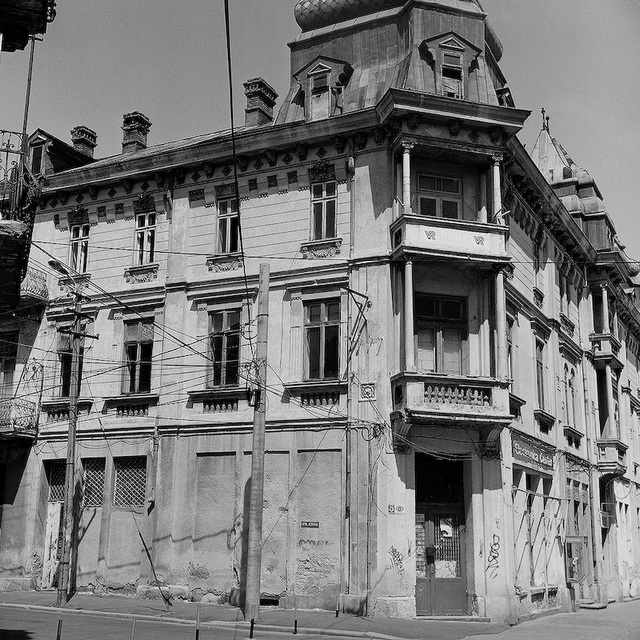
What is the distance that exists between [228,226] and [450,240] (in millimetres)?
6681

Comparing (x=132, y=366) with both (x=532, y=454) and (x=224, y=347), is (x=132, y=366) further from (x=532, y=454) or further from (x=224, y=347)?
(x=532, y=454)

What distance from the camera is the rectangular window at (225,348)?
24.1 m

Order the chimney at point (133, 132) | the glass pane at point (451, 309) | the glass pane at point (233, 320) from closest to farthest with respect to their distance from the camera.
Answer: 1. the glass pane at point (451, 309)
2. the glass pane at point (233, 320)
3. the chimney at point (133, 132)

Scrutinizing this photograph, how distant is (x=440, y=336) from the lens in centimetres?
2272

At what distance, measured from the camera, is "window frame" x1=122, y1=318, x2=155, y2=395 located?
2541 cm

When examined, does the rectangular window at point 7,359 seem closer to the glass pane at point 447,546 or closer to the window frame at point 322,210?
the window frame at point 322,210

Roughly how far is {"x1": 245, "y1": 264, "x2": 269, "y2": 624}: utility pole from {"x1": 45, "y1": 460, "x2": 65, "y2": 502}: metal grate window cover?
1020 centimetres

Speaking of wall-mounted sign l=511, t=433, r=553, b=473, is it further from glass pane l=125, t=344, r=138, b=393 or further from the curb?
glass pane l=125, t=344, r=138, b=393

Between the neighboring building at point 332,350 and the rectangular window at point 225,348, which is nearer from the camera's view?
the neighboring building at point 332,350

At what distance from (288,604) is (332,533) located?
2.04m

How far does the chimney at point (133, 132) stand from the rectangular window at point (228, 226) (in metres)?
8.15

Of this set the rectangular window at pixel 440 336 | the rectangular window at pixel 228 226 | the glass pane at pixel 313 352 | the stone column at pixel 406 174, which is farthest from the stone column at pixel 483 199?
the rectangular window at pixel 228 226

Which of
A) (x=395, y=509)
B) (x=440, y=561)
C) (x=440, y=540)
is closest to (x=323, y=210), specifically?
(x=395, y=509)

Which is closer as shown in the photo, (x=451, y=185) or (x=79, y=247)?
(x=451, y=185)
